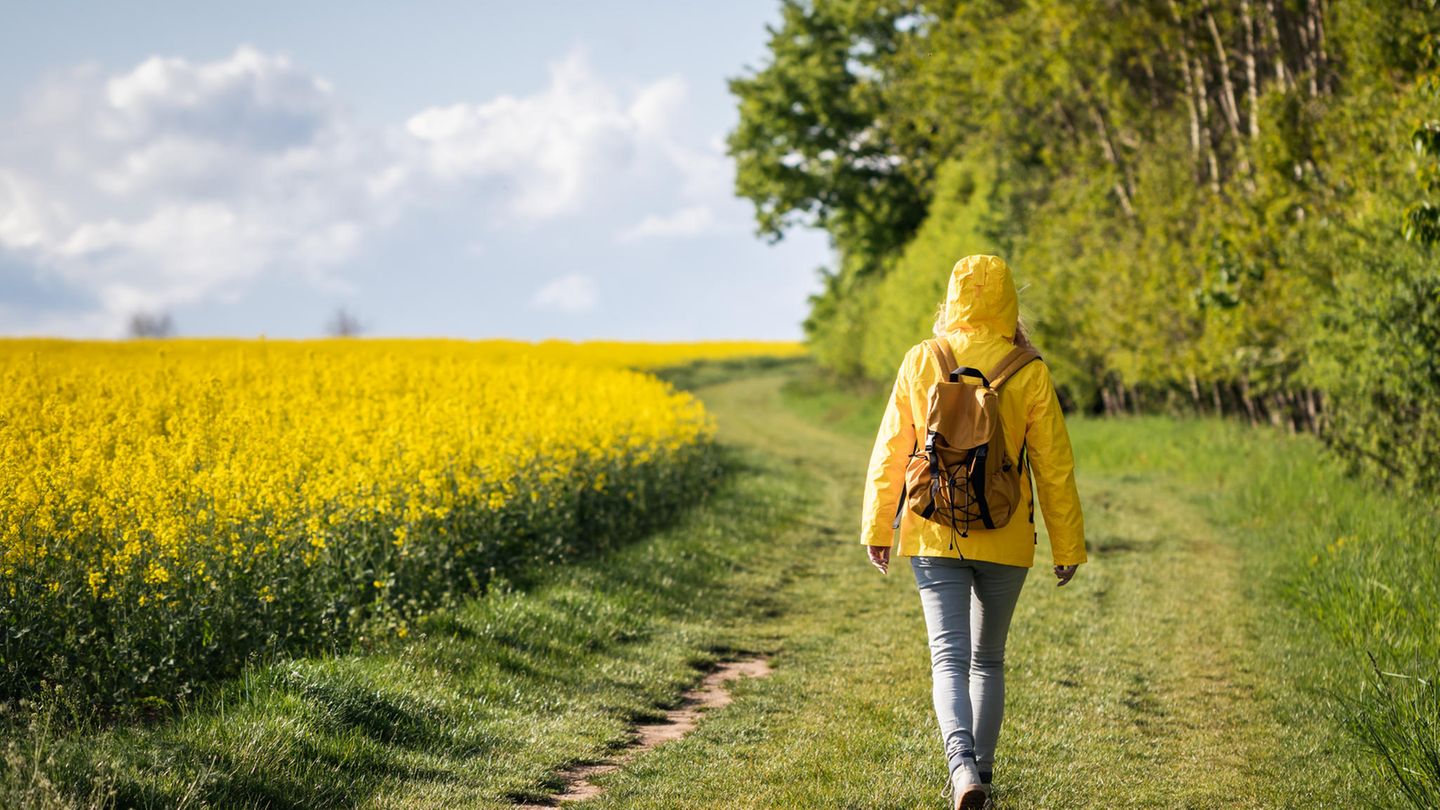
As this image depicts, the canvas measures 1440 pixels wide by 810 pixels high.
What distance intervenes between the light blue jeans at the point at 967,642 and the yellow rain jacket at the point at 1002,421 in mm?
140

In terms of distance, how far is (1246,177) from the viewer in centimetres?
1958

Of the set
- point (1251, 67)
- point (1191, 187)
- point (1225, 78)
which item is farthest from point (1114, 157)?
point (1251, 67)

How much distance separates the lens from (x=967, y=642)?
17.6 ft

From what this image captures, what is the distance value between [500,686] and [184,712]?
73.0 inches

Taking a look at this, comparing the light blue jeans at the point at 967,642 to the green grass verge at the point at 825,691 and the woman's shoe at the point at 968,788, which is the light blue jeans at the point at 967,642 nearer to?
the woman's shoe at the point at 968,788

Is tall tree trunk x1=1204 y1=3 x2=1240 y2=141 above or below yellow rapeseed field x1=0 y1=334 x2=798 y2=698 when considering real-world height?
above

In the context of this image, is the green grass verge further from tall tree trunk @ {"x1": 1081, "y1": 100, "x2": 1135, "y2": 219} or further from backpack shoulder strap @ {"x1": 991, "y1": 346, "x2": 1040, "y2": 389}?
tall tree trunk @ {"x1": 1081, "y1": 100, "x2": 1135, "y2": 219}

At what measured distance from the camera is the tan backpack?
521 cm

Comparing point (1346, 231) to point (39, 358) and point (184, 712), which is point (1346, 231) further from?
point (39, 358)

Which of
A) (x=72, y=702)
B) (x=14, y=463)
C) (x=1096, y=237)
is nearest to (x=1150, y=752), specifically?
(x=72, y=702)

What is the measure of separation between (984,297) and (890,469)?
2.85ft

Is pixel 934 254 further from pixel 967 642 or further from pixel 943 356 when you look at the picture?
pixel 967 642

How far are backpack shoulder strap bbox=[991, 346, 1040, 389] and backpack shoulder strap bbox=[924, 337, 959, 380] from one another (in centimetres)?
18

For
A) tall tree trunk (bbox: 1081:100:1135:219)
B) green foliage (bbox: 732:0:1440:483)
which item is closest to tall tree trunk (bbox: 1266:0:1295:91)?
green foliage (bbox: 732:0:1440:483)
